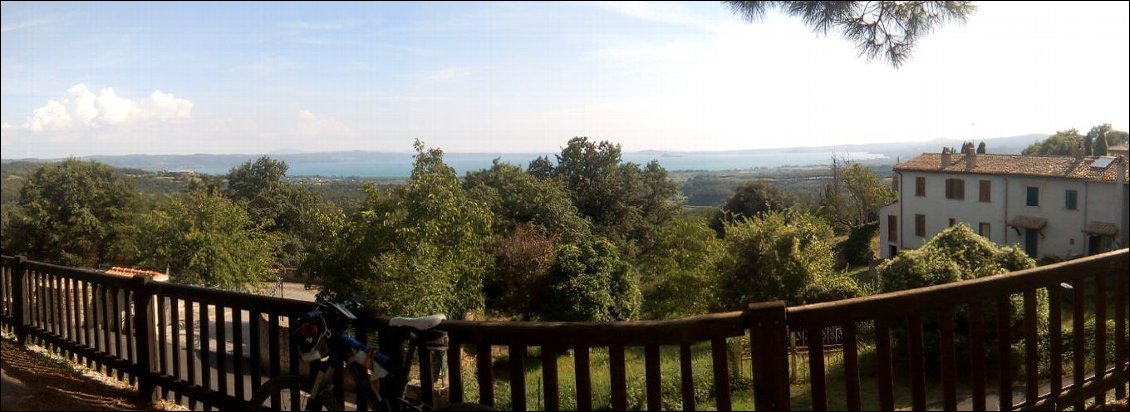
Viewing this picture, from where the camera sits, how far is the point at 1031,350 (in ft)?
9.12

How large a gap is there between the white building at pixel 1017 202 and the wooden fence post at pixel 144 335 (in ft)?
18.3

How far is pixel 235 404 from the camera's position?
10.8 ft

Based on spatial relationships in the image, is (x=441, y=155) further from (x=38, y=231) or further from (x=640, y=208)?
(x=38, y=231)

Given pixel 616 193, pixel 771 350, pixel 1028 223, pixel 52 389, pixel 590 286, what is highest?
pixel 616 193

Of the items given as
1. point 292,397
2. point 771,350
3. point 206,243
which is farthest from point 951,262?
point 206,243

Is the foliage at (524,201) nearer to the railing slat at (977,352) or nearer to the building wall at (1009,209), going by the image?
the building wall at (1009,209)

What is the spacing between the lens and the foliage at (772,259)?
5.56 metres

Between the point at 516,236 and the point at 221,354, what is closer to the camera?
the point at 221,354

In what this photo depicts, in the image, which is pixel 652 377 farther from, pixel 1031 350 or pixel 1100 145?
pixel 1100 145

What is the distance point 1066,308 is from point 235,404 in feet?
14.6

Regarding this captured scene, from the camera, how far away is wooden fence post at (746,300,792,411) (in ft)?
7.21

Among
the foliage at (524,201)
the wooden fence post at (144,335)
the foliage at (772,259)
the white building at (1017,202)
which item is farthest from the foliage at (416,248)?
the white building at (1017,202)

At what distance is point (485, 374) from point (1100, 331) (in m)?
2.76

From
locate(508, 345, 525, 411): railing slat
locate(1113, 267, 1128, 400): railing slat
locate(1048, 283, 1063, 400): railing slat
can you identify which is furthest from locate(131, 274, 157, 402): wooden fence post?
locate(1113, 267, 1128, 400): railing slat
